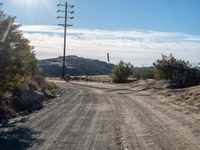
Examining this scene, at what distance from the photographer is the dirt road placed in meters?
Result: 16.0

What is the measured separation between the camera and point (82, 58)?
7096 inches

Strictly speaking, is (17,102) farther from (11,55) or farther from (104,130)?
(104,130)

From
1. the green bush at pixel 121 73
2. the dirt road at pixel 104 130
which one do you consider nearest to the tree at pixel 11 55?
the dirt road at pixel 104 130

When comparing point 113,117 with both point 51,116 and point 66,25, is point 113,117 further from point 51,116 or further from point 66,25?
point 66,25

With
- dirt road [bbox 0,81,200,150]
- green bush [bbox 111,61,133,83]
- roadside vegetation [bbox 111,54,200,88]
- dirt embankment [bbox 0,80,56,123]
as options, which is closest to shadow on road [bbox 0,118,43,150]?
dirt road [bbox 0,81,200,150]

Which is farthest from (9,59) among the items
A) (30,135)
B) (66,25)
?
(66,25)

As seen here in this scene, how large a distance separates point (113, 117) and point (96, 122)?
236 centimetres

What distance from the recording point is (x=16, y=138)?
57.3ft

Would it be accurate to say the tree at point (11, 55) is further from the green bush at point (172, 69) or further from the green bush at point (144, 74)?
the green bush at point (144, 74)

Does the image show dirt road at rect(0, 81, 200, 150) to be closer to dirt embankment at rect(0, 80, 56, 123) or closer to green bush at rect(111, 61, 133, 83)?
dirt embankment at rect(0, 80, 56, 123)

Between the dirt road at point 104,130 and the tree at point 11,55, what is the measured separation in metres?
2.16

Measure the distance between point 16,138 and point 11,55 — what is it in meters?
6.51

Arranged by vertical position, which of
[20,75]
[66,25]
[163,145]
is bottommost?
[163,145]

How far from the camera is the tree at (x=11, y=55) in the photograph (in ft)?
74.2
